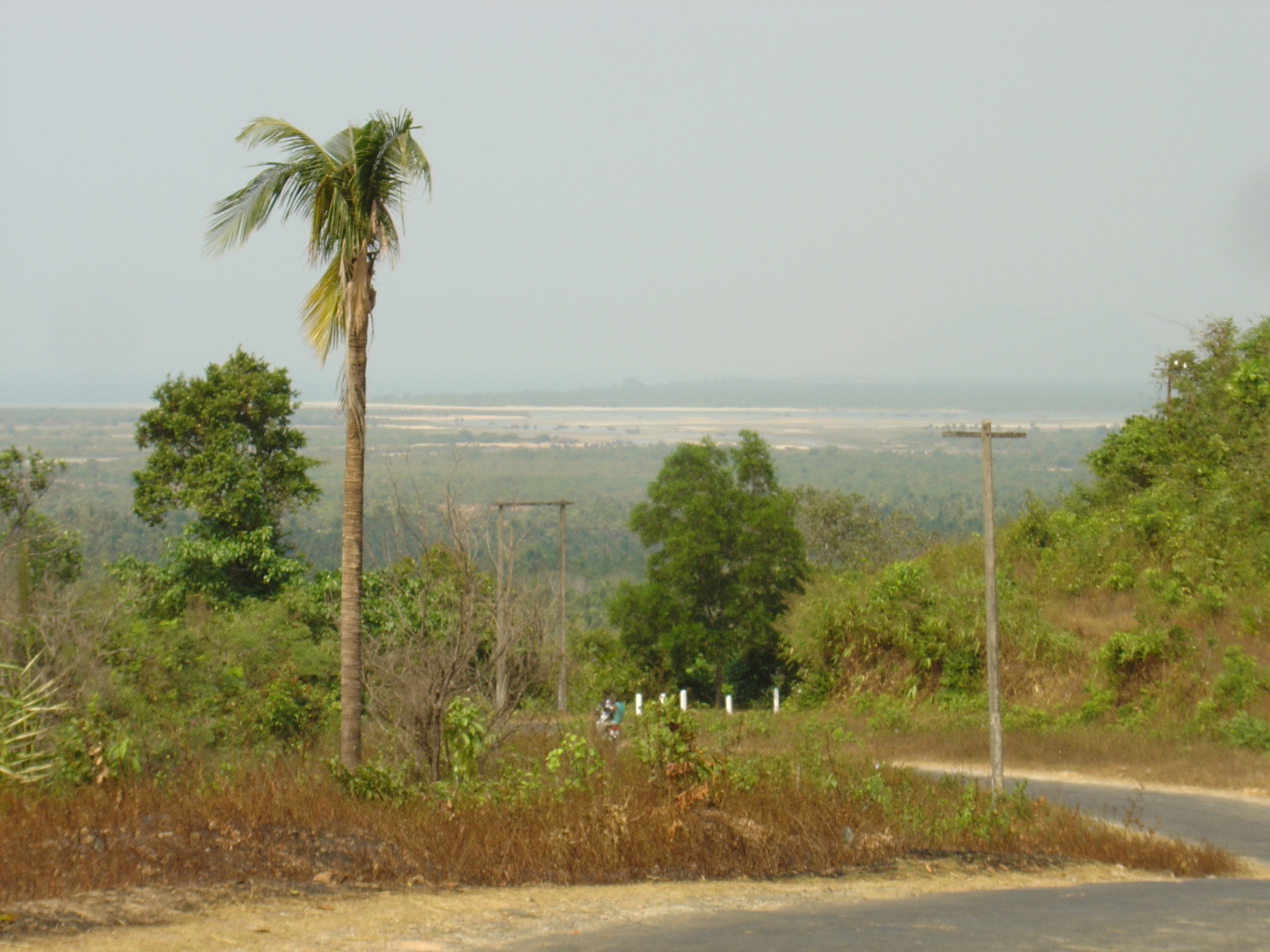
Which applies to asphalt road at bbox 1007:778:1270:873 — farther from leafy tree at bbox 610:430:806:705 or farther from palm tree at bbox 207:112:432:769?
leafy tree at bbox 610:430:806:705

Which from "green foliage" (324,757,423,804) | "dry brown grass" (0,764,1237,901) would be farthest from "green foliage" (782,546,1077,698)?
"green foliage" (324,757,423,804)

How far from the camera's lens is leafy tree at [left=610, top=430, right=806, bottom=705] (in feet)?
151

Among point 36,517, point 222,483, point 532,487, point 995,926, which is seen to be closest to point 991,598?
point 995,926

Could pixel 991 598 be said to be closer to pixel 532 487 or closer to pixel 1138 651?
pixel 1138 651

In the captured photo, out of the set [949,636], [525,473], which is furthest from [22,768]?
[525,473]

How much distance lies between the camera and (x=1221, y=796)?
20469mm

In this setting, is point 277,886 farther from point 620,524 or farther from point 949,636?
point 620,524

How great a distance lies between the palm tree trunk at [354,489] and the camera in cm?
1421

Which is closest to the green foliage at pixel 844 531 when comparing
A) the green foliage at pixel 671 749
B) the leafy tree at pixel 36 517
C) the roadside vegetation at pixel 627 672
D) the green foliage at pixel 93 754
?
the roadside vegetation at pixel 627 672

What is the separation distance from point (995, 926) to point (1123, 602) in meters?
27.8

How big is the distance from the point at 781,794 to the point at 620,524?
409 ft

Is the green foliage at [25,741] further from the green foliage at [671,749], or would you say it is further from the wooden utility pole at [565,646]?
the wooden utility pole at [565,646]

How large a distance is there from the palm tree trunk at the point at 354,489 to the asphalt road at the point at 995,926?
743 cm

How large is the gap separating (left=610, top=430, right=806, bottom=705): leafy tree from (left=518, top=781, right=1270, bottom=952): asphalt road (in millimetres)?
35122
